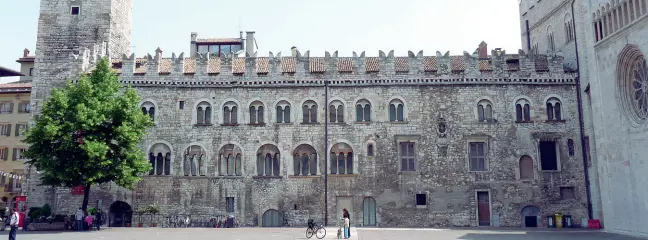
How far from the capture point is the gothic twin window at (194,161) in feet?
108

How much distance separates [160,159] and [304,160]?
32.2ft

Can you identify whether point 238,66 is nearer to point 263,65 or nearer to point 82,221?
point 263,65

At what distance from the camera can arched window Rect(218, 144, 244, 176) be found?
108 feet

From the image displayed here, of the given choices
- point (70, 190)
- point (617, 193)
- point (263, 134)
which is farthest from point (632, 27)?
point (70, 190)

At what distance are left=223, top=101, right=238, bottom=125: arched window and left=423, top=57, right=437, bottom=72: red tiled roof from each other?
13365mm

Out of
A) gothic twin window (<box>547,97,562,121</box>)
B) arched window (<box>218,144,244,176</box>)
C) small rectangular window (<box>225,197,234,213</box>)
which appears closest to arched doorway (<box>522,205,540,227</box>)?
gothic twin window (<box>547,97,562,121</box>)

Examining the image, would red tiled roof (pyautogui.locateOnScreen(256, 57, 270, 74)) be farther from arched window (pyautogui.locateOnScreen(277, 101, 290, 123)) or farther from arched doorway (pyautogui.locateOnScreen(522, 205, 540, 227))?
arched doorway (pyautogui.locateOnScreen(522, 205, 540, 227))

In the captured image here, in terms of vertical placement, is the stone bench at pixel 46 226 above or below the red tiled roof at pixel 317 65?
below

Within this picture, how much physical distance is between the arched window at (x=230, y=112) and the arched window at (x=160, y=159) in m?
4.32

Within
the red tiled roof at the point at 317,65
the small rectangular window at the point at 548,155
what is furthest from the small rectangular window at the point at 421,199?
the red tiled roof at the point at 317,65

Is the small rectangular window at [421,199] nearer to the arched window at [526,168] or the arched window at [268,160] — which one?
the arched window at [526,168]

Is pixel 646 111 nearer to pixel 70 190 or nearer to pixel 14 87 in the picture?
pixel 70 190

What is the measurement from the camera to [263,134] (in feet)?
109

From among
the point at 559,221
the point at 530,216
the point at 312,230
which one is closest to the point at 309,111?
the point at 312,230
